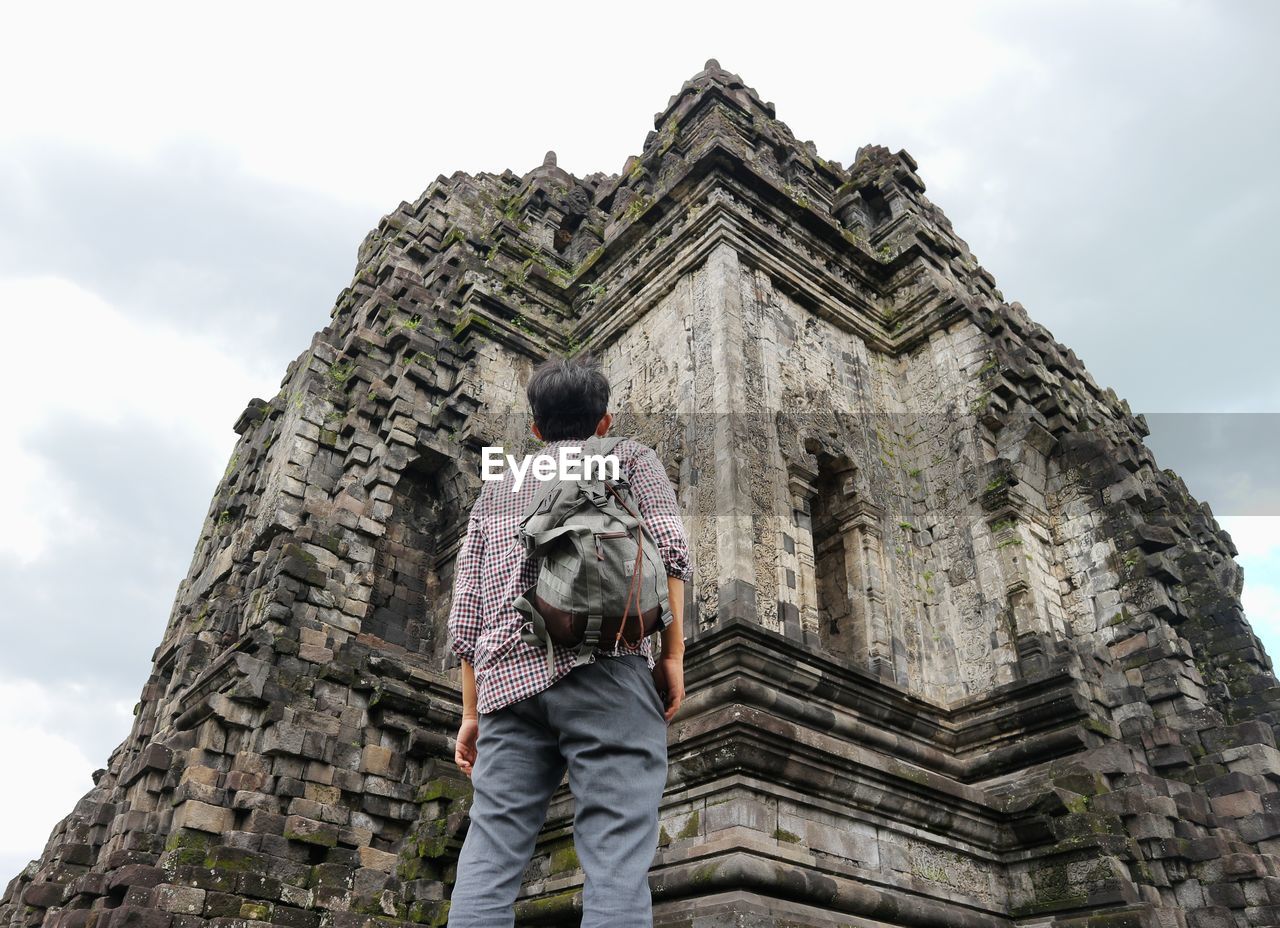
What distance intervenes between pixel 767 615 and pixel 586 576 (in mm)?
5739

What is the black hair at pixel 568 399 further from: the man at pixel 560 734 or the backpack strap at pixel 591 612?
the backpack strap at pixel 591 612

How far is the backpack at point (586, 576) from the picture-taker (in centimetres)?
260

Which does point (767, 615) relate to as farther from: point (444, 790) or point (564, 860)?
point (444, 790)

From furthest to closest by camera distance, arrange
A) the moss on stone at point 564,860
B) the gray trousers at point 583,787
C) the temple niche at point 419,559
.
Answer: the temple niche at point 419,559, the moss on stone at point 564,860, the gray trousers at point 583,787

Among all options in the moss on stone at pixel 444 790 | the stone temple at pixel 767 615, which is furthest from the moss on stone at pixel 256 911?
the moss on stone at pixel 444 790

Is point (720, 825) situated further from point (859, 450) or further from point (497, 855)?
point (859, 450)

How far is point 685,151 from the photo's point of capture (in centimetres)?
1232

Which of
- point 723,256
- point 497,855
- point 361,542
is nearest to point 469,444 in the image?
point 361,542

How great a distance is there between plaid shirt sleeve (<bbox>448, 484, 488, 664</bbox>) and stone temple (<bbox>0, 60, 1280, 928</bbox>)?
2.98 m

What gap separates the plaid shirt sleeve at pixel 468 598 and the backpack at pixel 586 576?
36 centimetres

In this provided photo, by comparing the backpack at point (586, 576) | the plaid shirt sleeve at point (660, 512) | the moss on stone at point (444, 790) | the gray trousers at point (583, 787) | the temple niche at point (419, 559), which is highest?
the temple niche at point (419, 559)

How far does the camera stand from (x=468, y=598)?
3096mm

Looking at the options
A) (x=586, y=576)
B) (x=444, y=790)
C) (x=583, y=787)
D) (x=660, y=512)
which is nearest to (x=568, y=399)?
(x=660, y=512)

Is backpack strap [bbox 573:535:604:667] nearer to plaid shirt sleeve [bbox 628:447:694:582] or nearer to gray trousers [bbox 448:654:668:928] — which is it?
gray trousers [bbox 448:654:668:928]
